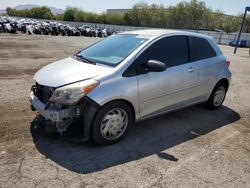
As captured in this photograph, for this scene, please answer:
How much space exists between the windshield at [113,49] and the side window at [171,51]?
26 cm

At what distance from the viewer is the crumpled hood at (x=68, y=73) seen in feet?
11.7

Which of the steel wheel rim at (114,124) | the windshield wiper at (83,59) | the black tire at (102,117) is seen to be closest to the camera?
the black tire at (102,117)

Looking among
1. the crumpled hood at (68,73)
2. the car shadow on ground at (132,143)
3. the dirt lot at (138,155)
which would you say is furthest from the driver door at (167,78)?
the crumpled hood at (68,73)

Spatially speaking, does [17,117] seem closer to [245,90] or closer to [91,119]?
[91,119]

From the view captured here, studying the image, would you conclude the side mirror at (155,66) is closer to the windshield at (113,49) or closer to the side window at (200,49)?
the windshield at (113,49)

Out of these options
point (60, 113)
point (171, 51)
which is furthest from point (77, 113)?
point (171, 51)

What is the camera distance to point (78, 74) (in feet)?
11.9

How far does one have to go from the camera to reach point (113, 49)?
14.2 feet

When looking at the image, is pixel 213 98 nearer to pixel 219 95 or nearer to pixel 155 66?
pixel 219 95

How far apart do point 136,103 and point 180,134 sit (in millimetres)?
1078

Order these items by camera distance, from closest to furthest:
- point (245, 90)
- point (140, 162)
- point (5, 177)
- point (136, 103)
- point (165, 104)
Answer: point (5, 177), point (140, 162), point (136, 103), point (165, 104), point (245, 90)

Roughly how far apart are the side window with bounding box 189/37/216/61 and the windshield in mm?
1113

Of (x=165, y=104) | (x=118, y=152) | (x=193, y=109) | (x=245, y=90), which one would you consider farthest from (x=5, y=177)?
(x=245, y=90)

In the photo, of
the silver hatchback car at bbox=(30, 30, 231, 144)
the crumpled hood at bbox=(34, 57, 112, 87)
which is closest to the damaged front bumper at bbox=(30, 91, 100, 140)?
the silver hatchback car at bbox=(30, 30, 231, 144)
